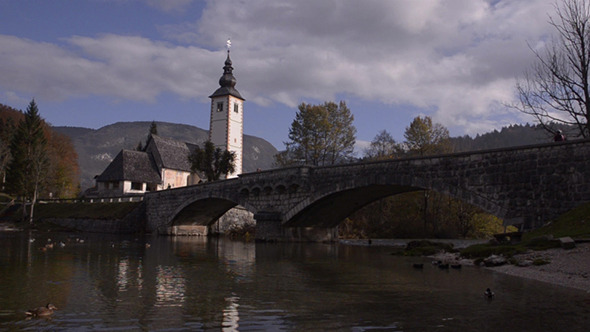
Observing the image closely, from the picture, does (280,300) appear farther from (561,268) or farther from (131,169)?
(131,169)

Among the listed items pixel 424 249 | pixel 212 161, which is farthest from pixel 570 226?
pixel 212 161

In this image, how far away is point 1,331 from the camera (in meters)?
6.75

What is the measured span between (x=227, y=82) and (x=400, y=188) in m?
55.9

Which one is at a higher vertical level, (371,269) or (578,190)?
(578,190)

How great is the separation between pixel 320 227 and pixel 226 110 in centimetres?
4370

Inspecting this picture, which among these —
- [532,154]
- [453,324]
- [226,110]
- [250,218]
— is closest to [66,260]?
[453,324]

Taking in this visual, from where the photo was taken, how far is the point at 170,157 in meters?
75.9

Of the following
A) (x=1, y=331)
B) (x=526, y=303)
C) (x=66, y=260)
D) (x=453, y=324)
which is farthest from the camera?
(x=66, y=260)

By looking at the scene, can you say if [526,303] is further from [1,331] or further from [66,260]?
[66,260]

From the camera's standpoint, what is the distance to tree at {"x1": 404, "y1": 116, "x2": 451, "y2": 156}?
156ft

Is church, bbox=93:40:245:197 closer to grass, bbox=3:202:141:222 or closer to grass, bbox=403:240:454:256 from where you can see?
grass, bbox=3:202:141:222

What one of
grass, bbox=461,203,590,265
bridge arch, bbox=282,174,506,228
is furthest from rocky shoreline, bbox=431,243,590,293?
bridge arch, bbox=282,174,506,228

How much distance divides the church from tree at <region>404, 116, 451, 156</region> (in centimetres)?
2806

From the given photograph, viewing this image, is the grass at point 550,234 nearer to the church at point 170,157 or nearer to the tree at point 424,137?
the tree at point 424,137
